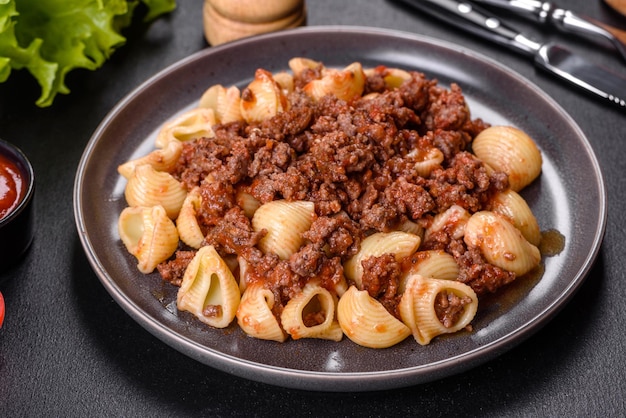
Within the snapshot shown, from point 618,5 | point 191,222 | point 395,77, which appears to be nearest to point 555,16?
point 618,5

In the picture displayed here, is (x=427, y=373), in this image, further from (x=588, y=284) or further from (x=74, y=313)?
(x=74, y=313)

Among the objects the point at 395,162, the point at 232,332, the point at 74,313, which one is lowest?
the point at 74,313

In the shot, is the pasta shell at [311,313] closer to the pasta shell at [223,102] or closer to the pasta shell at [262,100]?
the pasta shell at [262,100]

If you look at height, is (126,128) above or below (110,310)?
above

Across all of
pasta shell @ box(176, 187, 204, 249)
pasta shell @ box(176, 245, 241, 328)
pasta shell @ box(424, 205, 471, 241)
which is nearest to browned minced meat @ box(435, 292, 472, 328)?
pasta shell @ box(424, 205, 471, 241)

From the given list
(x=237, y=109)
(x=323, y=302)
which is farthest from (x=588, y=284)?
(x=237, y=109)

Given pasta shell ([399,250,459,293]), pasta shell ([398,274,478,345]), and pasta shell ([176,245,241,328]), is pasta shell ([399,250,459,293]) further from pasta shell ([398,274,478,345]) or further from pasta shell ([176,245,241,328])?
pasta shell ([176,245,241,328])

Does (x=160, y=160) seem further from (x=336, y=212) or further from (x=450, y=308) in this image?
(x=450, y=308)
